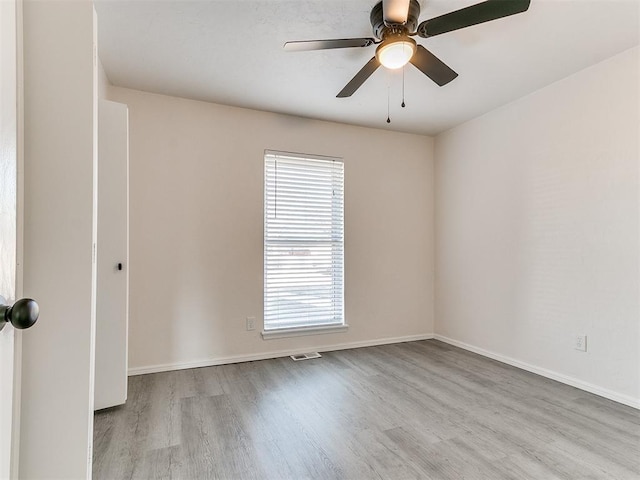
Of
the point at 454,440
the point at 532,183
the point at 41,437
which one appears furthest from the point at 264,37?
the point at 454,440

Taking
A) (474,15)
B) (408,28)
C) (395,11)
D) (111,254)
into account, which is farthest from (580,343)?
(111,254)

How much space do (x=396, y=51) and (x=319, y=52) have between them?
2.42ft

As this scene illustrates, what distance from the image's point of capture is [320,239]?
3.58 m

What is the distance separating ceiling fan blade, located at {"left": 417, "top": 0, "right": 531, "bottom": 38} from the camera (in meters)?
1.47

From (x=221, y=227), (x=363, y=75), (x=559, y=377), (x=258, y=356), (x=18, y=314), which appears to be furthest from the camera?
(x=258, y=356)

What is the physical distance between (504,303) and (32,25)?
11.9 feet

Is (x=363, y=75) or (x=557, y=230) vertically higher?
(x=363, y=75)

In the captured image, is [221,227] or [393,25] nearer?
[393,25]

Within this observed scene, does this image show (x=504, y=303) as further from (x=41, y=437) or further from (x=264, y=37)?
(x=41, y=437)

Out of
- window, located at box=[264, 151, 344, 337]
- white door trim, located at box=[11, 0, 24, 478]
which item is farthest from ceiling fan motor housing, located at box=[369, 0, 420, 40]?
window, located at box=[264, 151, 344, 337]

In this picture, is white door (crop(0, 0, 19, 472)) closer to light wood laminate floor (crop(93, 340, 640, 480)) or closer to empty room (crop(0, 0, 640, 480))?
empty room (crop(0, 0, 640, 480))

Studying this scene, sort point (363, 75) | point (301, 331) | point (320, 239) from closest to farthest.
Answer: point (363, 75)
point (301, 331)
point (320, 239)

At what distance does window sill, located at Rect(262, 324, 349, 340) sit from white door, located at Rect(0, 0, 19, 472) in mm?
2546

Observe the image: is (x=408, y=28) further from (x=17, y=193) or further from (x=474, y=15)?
(x=17, y=193)
